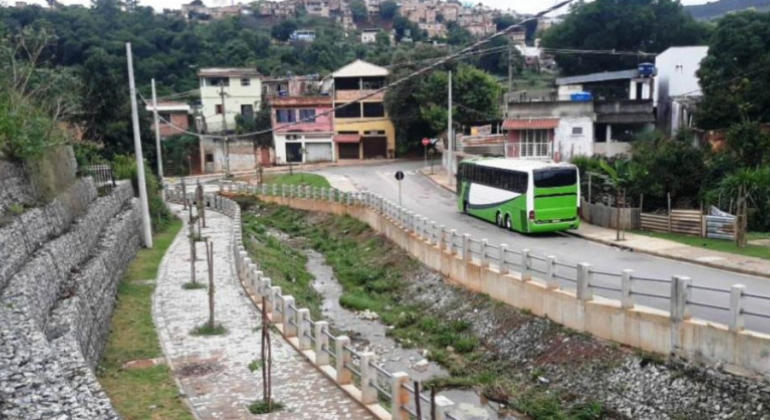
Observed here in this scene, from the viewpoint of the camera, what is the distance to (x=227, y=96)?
207 feet

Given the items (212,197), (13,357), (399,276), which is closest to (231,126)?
(212,197)

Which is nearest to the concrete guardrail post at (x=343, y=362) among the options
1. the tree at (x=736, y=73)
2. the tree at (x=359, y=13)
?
the tree at (x=736, y=73)

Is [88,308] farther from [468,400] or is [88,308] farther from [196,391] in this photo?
[468,400]

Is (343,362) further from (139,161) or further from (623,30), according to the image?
(623,30)

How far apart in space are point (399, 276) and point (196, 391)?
1367cm

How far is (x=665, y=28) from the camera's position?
210 feet

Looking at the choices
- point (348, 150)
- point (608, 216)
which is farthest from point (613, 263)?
point (348, 150)

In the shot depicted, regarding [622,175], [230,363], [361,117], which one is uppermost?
[361,117]

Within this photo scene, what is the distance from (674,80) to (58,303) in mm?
40605

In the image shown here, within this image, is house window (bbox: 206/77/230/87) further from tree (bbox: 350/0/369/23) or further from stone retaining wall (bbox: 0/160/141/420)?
tree (bbox: 350/0/369/23)

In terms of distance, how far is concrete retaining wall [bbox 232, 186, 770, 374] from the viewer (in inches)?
481

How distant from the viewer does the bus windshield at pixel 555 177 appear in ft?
78.5

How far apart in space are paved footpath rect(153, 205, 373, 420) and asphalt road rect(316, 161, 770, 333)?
23.8ft

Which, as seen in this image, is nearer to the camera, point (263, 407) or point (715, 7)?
point (263, 407)
